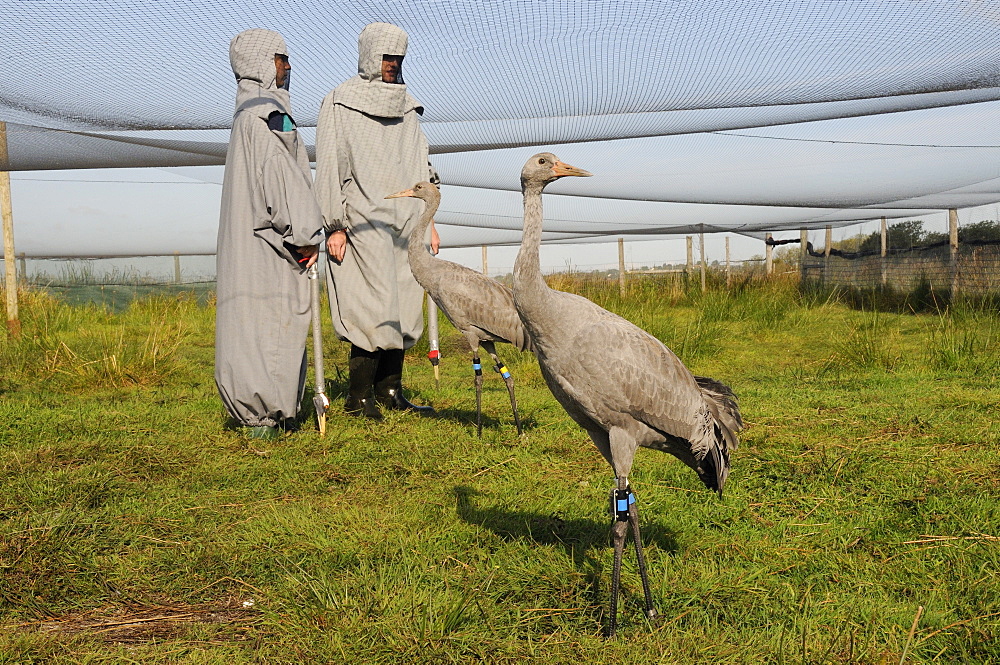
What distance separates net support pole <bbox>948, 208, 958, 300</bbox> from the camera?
40.8ft

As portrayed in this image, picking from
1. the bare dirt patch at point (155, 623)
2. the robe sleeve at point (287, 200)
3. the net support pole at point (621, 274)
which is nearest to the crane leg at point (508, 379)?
the robe sleeve at point (287, 200)

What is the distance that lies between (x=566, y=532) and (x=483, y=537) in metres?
0.37

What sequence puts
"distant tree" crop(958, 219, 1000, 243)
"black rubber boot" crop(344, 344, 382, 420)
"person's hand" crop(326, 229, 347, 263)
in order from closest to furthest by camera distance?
"person's hand" crop(326, 229, 347, 263) < "black rubber boot" crop(344, 344, 382, 420) < "distant tree" crop(958, 219, 1000, 243)

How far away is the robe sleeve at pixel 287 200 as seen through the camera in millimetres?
4930

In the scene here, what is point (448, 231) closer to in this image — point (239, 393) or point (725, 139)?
point (725, 139)

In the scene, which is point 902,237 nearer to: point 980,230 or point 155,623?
point 980,230

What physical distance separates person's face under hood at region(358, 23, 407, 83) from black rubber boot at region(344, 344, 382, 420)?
186cm

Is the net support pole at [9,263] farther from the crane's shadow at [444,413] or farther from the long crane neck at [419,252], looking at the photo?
the long crane neck at [419,252]

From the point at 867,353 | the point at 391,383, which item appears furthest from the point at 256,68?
the point at 867,353

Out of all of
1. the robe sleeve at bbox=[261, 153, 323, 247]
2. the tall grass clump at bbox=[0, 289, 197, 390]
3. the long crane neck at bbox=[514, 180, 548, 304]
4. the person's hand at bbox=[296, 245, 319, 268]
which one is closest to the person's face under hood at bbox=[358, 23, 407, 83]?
the robe sleeve at bbox=[261, 153, 323, 247]

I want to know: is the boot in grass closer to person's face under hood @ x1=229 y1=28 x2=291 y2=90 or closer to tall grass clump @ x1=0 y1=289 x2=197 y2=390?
person's face under hood @ x1=229 y1=28 x2=291 y2=90

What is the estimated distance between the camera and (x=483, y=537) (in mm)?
3520

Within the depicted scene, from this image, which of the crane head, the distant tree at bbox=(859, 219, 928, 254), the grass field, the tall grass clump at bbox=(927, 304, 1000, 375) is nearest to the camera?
the grass field

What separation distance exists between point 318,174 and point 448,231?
1228 cm
